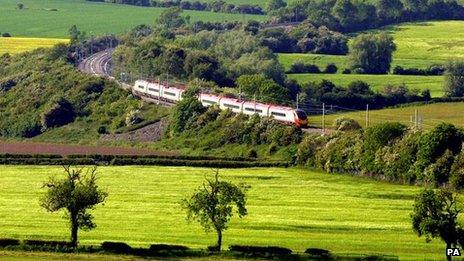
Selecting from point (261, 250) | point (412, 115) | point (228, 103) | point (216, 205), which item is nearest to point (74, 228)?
point (216, 205)

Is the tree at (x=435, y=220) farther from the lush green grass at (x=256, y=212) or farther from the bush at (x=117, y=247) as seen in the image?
the bush at (x=117, y=247)

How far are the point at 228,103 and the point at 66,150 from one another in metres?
21.0

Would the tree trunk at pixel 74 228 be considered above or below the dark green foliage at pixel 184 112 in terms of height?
below

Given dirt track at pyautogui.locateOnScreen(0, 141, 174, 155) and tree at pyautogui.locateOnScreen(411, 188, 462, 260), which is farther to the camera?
dirt track at pyautogui.locateOnScreen(0, 141, 174, 155)

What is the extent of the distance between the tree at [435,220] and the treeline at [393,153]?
2647 cm

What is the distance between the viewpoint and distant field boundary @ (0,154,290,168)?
127 meters

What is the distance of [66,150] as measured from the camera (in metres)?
141

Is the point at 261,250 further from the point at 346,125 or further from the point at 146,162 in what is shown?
the point at 346,125

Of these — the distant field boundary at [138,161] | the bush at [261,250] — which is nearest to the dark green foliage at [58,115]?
the distant field boundary at [138,161]

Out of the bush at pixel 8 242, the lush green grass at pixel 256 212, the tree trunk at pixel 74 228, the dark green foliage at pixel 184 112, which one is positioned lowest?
the lush green grass at pixel 256 212

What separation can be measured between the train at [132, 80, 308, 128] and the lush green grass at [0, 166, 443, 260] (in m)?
16.6

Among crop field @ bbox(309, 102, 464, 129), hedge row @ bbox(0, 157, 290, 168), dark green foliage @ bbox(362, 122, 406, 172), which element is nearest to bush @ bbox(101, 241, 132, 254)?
dark green foliage @ bbox(362, 122, 406, 172)

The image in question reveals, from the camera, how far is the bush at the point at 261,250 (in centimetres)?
8400

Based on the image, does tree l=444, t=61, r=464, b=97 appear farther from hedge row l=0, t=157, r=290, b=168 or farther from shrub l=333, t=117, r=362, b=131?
hedge row l=0, t=157, r=290, b=168
